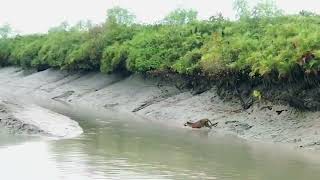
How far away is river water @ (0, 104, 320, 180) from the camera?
14.5 metres

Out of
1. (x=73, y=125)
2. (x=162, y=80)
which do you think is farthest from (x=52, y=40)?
(x=73, y=125)

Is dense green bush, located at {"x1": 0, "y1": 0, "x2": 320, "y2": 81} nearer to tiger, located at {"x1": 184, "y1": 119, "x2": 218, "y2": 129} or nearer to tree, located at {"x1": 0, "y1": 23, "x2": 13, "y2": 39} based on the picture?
tiger, located at {"x1": 184, "y1": 119, "x2": 218, "y2": 129}

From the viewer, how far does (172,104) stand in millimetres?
31422

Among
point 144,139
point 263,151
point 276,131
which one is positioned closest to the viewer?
point 263,151

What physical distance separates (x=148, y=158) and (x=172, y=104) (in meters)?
14.6

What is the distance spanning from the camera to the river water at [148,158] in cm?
1448

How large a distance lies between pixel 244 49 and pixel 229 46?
1.39 metres

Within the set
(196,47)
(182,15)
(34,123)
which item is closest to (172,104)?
(196,47)

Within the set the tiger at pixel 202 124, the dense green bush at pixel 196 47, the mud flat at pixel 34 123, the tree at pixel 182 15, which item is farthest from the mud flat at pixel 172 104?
the tree at pixel 182 15

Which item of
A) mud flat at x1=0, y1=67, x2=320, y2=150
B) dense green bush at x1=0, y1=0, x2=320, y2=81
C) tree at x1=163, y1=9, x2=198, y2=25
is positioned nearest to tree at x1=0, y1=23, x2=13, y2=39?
tree at x1=163, y1=9, x2=198, y2=25

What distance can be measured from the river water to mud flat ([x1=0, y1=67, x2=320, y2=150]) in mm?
1723

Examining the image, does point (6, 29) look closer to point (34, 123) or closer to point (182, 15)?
point (182, 15)

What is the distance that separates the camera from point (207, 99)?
3022 centimetres

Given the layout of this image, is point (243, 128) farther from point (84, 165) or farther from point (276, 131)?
point (84, 165)
